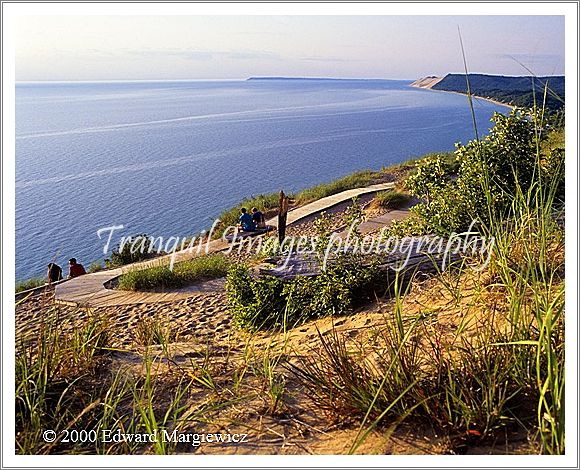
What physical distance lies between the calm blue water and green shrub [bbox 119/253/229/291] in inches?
116

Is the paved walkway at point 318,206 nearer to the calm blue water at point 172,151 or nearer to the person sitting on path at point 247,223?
the person sitting on path at point 247,223

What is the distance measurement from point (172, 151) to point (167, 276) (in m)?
24.1

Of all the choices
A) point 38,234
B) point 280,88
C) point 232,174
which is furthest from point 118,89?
point 38,234

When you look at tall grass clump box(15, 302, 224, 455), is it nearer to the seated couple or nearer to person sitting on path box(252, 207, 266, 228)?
the seated couple

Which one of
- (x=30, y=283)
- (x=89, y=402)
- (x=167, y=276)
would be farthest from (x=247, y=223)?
(x=89, y=402)

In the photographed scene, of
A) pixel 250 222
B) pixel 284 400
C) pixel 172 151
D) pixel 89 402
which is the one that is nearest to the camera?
pixel 284 400

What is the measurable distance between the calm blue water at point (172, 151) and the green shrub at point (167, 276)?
116 inches

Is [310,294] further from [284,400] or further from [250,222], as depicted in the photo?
[250,222]

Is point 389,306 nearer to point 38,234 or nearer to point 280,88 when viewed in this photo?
point 38,234

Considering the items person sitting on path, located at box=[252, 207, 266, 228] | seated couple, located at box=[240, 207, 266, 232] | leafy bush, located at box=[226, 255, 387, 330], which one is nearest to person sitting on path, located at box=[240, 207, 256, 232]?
seated couple, located at box=[240, 207, 266, 232]

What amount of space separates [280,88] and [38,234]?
2300 inches

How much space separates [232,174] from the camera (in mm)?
25438

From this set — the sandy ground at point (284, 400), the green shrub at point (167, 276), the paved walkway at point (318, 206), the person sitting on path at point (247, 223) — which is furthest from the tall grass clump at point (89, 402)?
the paved walkway at point (318, 206)

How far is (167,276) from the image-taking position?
8312mm
